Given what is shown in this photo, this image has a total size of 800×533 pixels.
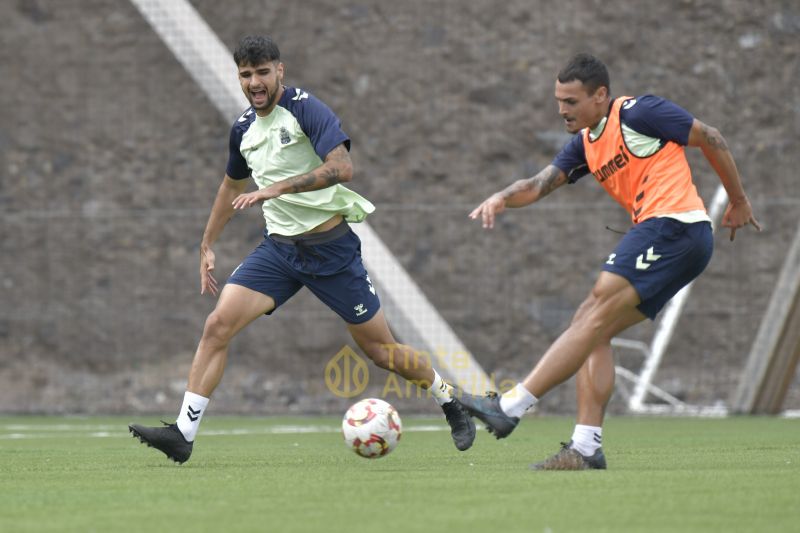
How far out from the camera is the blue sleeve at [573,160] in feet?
24.9

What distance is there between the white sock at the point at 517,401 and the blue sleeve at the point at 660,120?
4.55ft

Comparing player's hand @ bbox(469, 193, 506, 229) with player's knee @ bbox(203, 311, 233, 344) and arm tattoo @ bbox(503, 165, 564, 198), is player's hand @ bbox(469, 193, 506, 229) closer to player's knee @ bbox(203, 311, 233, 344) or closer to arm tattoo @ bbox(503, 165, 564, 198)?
arm tattoo @ bbox(503, 165, 564, 198)

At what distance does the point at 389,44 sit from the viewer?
18.9 metres

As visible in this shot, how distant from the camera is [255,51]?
7691 mm

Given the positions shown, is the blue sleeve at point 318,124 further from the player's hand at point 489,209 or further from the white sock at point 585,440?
the white sock at point 585,440

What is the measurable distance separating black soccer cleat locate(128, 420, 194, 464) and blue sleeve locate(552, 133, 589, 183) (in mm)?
2396

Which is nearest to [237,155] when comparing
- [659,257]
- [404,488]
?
[659,257]

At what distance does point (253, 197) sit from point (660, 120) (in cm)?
200

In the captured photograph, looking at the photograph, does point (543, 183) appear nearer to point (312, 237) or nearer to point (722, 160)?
point (722, 160)

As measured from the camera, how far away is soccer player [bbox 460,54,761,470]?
6793 millimetres

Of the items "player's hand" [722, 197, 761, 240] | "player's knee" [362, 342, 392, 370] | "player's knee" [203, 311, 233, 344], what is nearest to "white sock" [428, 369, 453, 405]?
"player's knee" [362, 342, 392, 370]

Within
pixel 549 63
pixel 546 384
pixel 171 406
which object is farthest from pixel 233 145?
pixel 549 63

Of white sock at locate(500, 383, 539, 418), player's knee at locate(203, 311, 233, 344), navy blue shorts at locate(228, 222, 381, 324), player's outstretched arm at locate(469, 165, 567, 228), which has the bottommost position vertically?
player's knee at locate(203, 311, 233, 344)

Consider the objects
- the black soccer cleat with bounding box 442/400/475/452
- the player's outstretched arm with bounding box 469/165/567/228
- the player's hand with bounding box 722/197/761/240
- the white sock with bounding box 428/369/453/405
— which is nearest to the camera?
the player's hand with bounding box 722/197/761/240
